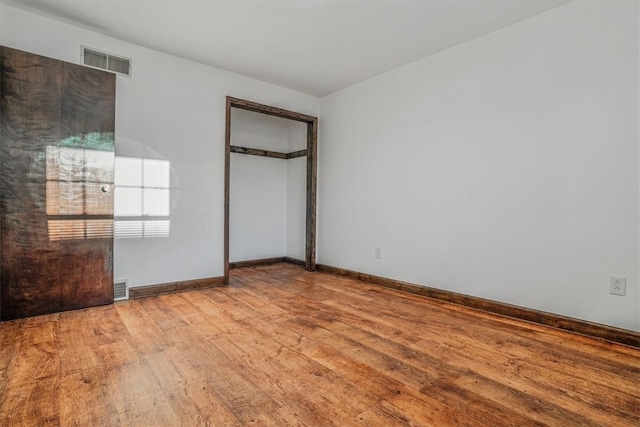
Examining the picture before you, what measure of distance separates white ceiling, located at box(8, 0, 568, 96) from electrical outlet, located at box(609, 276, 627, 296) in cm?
214

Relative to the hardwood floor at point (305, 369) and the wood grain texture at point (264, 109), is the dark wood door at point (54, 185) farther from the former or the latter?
the wood grain texture at point (264, 109)

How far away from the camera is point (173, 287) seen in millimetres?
3514

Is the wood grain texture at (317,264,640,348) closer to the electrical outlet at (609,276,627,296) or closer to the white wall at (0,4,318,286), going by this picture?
the electrical outlet at (609,276,627,296)

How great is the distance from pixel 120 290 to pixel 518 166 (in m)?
3.89

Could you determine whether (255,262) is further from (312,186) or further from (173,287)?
(173,287)

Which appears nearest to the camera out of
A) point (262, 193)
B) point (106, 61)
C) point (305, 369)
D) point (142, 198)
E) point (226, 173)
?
point (305, 369)

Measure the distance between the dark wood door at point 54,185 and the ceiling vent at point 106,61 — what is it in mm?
162

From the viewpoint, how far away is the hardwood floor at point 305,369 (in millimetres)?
1469

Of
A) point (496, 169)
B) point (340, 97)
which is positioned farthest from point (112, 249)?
point (496, 169)

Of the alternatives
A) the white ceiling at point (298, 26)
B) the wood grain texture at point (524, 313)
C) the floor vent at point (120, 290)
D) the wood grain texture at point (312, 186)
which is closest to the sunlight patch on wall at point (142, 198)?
the floor vent at point (120, 290)

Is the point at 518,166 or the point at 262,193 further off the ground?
the point at 518,166

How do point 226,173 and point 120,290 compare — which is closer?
point 120,290

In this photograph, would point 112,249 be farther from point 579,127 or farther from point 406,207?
point 579,127

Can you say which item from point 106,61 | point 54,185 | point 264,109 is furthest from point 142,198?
point 264,109
